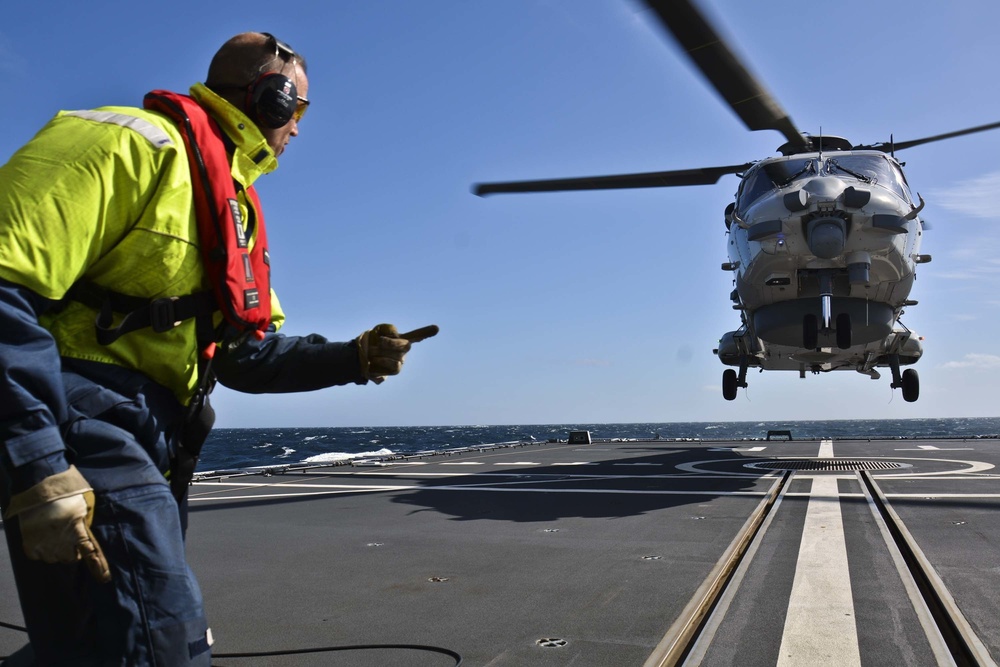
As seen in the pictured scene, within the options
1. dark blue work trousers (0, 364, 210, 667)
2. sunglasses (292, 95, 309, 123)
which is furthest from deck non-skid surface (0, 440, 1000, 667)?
sunglasses (292, 95, 309, 123)

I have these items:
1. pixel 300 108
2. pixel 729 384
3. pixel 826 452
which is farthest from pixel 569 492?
pixel 729 384

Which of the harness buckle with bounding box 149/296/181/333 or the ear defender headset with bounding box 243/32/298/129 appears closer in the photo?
the harness buckle with bounding box 149/296/181/333

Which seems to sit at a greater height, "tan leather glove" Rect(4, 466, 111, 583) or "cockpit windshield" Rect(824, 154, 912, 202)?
"cockpit windshield" Rect(824, 154, 912, 202)

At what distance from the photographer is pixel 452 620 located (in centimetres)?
415

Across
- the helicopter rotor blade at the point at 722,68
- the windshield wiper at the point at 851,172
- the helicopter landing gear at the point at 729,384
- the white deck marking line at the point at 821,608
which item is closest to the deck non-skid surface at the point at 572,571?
the white deck marking line at the point at 821,608

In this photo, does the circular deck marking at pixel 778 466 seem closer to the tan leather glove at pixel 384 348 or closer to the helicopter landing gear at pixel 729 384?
the helicopter landing gear at pixel 729 384

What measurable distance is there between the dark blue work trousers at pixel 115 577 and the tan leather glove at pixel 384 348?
865mm

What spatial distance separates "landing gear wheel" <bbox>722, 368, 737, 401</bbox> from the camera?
20.6 meters

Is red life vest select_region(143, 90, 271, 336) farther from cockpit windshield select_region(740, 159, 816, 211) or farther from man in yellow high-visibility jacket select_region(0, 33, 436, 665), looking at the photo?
cockpit windshield select_region(740, 159, 816, 211)

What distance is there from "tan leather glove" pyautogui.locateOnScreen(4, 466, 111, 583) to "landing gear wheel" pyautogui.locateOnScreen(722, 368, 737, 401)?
20213 mm

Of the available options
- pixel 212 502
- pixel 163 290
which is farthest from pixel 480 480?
pixel 163 290

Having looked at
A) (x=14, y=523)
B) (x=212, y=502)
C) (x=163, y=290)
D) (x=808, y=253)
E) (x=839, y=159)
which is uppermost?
(x=839, y=159)

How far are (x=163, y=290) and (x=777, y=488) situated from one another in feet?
32.6

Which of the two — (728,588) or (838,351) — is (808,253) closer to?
(838,351)
